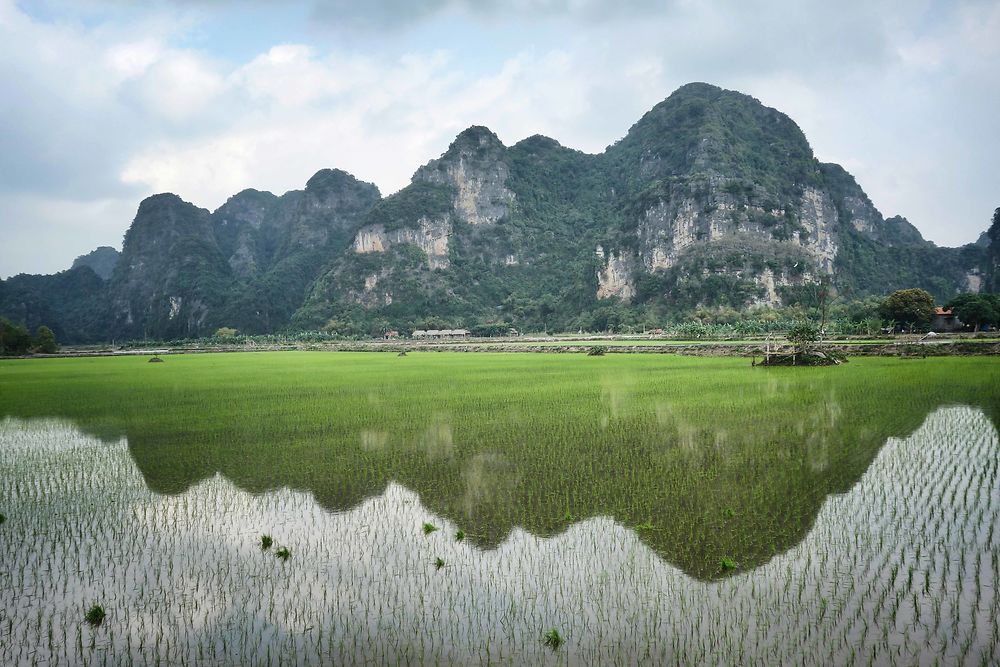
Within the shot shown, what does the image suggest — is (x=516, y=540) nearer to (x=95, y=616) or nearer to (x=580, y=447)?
(x=95, y=616)

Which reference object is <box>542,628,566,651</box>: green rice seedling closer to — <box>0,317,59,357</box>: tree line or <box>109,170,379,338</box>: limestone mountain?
<box>0,317,59,357</box>: tree line

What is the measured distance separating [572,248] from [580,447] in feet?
519

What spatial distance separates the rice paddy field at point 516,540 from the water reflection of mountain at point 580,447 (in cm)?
7

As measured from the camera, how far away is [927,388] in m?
17.1

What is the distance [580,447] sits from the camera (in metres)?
10.8

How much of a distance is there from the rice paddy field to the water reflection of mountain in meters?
0.07

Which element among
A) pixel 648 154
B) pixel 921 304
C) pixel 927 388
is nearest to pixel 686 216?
pixel 648 154

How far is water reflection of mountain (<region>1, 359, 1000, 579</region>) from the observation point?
23.5 ft

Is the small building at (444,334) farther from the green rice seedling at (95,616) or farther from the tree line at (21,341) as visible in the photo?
the green rice seedling at (95,616)

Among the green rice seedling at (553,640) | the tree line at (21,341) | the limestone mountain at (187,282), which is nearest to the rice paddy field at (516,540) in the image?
the green rice seedling at (553,640)

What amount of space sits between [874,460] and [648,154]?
171m

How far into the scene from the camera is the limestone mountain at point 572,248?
393ft

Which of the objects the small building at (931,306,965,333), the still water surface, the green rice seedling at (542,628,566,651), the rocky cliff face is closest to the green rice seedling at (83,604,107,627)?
the still water surface

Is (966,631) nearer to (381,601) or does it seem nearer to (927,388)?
(381,601)
